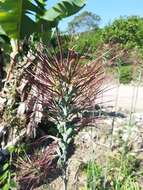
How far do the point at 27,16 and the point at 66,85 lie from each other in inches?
162

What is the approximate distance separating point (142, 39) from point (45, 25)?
1295 cm

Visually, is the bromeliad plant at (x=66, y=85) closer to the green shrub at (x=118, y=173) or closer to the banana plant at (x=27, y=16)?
the green shrub at (x=118, y=173)

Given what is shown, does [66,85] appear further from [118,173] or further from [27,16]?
[27,16]

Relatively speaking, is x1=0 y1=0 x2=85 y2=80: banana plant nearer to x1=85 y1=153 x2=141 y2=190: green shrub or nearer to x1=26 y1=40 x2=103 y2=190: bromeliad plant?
x1=85 y1=153 x2=141 y2=190: green shrub

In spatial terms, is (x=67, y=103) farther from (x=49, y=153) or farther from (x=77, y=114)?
(x=49, y=153)

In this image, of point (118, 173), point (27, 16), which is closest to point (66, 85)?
point (118, 173)

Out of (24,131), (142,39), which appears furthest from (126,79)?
(142,39)

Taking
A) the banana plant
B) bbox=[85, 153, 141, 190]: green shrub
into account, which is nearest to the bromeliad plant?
bbox=[85, 153, 141, 190]: green shrub

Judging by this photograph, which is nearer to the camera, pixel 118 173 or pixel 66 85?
pixel 66 85

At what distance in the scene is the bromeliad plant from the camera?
243cm

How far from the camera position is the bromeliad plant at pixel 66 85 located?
2426 mm

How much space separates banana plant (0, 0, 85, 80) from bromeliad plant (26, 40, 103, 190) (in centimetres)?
367

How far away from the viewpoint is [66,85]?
97.8 inches

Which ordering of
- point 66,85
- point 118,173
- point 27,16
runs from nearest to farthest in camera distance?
1. point 66,85
2. point 118,173
3. point 27,16
